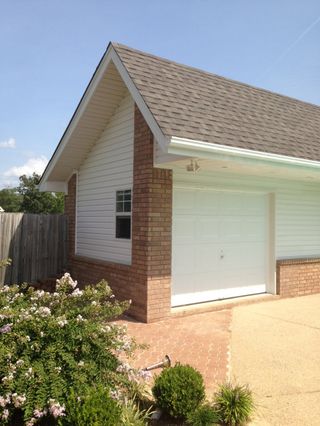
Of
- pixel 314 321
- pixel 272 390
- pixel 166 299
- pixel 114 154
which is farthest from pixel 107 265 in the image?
pixel 272 390

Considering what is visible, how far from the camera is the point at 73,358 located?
3.88 meters

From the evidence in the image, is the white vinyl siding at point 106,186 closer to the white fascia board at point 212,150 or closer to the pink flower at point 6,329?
the white fascia board at point 212,150

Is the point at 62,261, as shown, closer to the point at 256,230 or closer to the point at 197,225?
the point at 197,225

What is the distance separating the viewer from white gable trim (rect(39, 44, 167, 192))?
679 cm

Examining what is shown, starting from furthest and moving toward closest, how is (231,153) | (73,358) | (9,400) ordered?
(231,153), (73,358), (9,400)

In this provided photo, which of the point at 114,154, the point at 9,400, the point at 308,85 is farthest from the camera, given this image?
the point at 308,85

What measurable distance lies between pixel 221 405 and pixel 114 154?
649cm

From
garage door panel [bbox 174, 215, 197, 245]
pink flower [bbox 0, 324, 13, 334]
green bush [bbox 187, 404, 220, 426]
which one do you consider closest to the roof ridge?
garage door panel [bbox 174, 215, 197, 245]

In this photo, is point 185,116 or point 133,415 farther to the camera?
point 185,116

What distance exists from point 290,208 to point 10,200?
169 feet

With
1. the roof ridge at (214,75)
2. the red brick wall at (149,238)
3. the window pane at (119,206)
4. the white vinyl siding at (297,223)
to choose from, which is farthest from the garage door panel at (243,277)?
the roof ridge at (214,75)

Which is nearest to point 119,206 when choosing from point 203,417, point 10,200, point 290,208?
point 290,208

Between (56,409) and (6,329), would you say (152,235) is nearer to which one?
(6,329)

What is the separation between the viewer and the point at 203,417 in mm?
3680
